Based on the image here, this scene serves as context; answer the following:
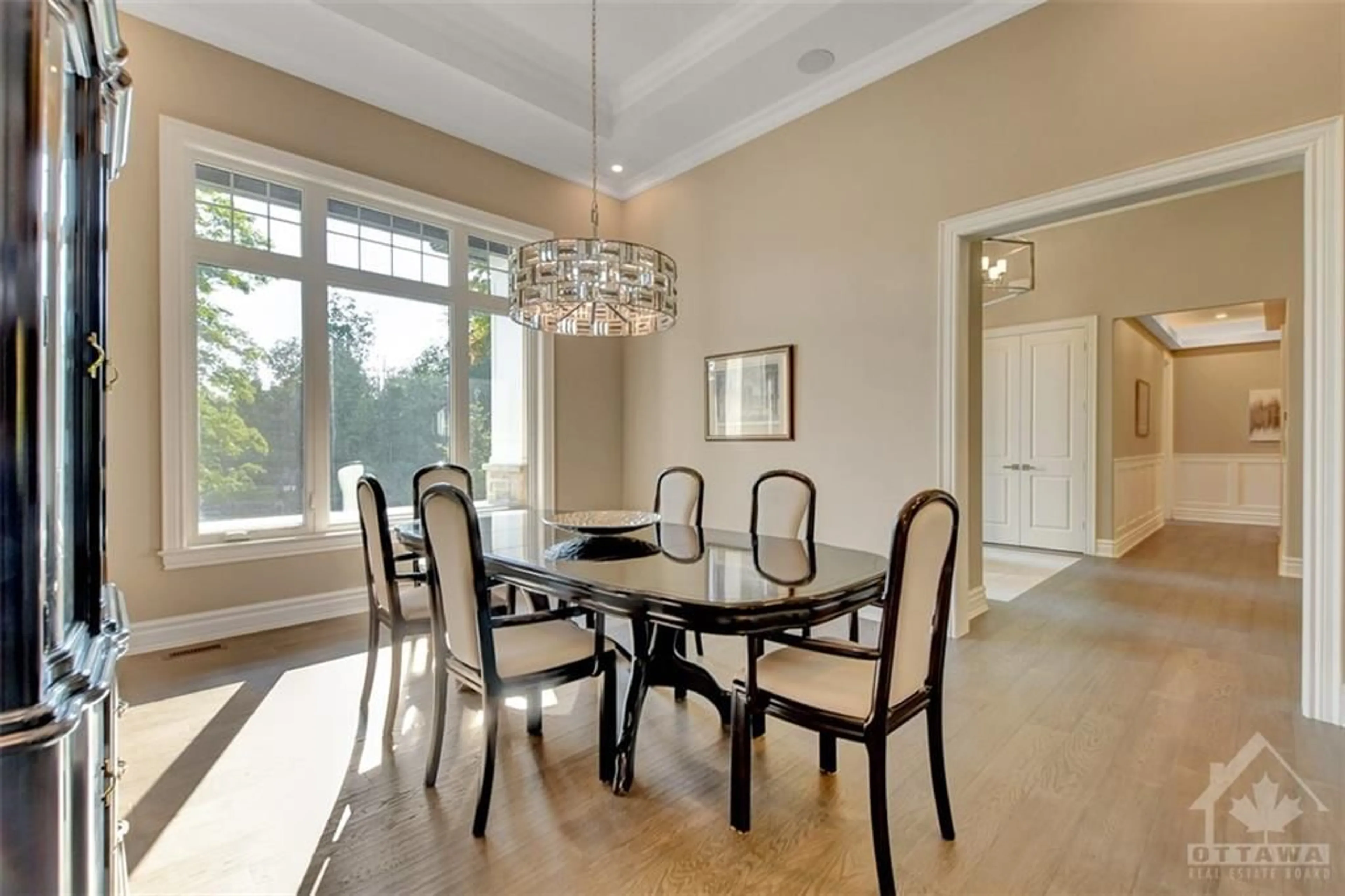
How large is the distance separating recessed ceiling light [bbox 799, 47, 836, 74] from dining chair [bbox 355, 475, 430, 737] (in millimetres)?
3475

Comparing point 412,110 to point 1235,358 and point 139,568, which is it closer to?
point 139,568

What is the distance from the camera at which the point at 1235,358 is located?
8281 mm

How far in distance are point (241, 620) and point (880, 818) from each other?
3.69m

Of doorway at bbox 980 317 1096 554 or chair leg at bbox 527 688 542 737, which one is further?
doorway at bbox 980 317 1096 554

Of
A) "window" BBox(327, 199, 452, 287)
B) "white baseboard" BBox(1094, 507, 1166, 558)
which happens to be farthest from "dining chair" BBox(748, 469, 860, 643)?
"white baseboard" BBox(1094, 507, 1166, 558)

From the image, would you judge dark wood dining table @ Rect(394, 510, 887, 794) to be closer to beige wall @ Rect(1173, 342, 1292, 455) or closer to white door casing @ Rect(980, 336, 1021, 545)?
white door casing @ Rect(980, 336, 1021, 545)

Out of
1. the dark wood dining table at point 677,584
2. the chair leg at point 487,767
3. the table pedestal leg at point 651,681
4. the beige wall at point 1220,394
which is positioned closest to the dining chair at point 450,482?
the dark wood dining table at point 677,584

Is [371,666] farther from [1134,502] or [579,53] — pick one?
[1134,502]

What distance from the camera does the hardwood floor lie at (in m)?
1.59

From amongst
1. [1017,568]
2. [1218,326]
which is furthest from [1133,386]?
[1017,568]

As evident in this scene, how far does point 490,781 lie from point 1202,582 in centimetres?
559

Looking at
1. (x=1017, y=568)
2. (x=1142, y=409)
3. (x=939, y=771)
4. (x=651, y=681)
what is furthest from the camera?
(x=1142, y=409)

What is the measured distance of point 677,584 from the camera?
185 cm

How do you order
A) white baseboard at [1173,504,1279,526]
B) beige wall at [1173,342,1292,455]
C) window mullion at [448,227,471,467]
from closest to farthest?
window mullion at [448,227,471,467] < white baseboard at [1173,504,1279,526] < beige wall at [1173,342,1292,455]
